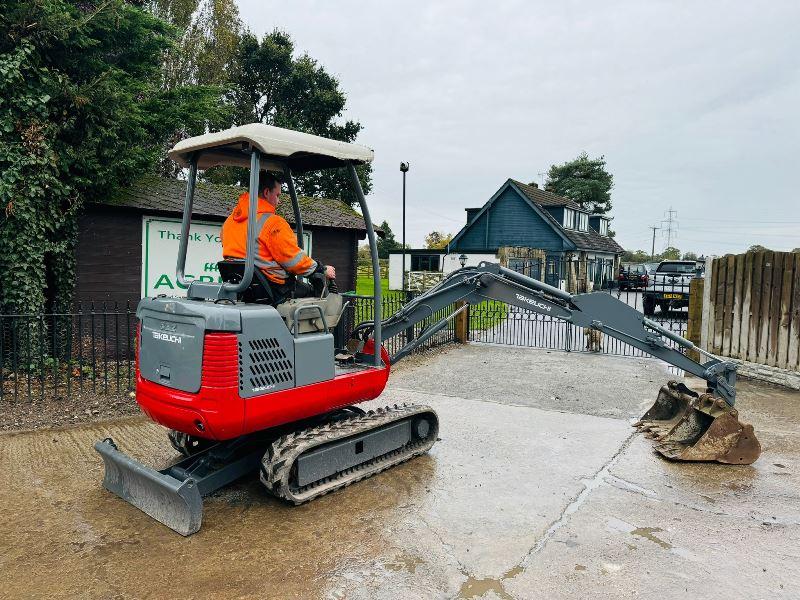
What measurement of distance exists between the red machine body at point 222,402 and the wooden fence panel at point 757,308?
24.1 feet

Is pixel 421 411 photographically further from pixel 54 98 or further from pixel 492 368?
pixel 54 98

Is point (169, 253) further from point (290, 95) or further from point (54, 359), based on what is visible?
point (290, 95)

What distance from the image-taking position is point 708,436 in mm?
5457

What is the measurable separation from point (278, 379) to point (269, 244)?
0.96 metres

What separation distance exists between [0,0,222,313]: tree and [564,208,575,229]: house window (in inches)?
1140

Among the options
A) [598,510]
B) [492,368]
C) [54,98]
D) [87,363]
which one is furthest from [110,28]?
[598,510]

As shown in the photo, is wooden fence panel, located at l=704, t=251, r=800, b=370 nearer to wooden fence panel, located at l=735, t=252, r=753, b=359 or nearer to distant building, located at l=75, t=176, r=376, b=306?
wooden fence panel, located at l=735, t=252, r=753, b=359

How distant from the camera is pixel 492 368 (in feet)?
32.5

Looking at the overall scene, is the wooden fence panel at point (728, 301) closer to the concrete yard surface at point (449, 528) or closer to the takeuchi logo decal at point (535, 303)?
the concrete yard surface at point (449, 528)

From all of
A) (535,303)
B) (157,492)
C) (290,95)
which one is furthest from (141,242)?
(290,95)

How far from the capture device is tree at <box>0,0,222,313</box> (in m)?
7.45

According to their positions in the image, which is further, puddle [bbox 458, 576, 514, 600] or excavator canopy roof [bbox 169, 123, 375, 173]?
excavator canopy roof [bbox 169, 123, 375, 173]

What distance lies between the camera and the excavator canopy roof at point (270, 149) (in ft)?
13.5

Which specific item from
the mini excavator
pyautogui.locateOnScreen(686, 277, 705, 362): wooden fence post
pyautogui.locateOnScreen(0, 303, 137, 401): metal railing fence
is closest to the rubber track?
the mini excavator
